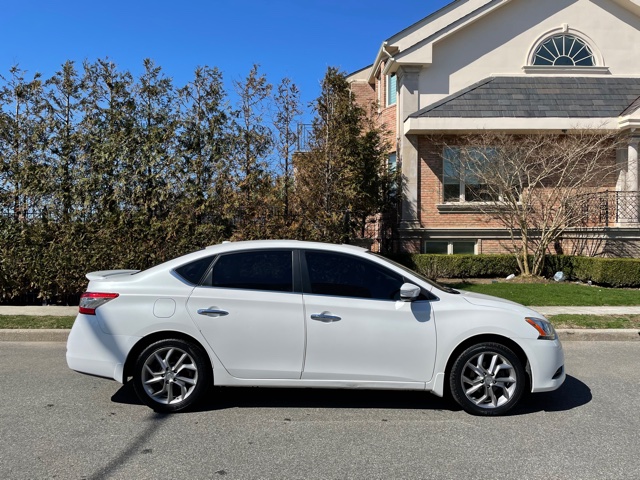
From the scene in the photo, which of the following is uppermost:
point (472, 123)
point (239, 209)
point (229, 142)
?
point (472, 123)

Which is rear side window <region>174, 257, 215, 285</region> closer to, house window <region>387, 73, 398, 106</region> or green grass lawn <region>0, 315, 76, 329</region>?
green grass lawn <region>0, 315, 76, 329</region>

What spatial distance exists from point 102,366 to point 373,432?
251 centimetres

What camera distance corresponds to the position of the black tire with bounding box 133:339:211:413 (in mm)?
4684

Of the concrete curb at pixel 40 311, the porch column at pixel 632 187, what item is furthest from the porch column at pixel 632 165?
the concrete curb at pixel 40 311

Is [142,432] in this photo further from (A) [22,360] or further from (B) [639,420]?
(B) [639,420]

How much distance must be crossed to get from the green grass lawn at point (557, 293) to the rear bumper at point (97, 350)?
8.14 m

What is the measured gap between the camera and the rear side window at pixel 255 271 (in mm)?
4840

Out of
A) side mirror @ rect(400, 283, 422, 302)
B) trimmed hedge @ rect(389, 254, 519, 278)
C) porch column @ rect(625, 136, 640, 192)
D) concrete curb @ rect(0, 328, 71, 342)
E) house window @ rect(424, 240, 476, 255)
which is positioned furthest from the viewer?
house window @ rect(424, 240, 476, 255)

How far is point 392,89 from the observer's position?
1836 cm

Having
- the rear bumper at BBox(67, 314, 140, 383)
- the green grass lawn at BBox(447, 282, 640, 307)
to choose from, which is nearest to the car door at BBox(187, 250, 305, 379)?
the rear bumper at BBox(67, 314, 140, 383)

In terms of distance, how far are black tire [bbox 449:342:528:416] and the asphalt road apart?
129 mm

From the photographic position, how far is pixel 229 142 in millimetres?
10547

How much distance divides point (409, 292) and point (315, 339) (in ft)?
3.08

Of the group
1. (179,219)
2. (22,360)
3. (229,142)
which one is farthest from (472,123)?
(22,360)
